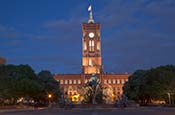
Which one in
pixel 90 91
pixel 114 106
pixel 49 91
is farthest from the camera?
pixel 49 91

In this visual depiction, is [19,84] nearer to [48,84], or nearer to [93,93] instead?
[93,93]

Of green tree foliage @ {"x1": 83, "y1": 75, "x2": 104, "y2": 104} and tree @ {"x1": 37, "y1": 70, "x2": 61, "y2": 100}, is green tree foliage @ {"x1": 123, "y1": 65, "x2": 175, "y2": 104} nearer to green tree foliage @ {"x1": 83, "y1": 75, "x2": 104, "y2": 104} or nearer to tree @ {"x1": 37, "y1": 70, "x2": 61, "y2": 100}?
green tree foliage @ {"x1": 83, "y1": 75, "x2": 104, "y2": 104}

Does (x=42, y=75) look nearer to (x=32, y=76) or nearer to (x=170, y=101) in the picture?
(x=32, y=76)

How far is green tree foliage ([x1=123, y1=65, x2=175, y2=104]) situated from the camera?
342ft

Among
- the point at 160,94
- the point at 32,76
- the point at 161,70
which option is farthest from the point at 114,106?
the point at 32,76

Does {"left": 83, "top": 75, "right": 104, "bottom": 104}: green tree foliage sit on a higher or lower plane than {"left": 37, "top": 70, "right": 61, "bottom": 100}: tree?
lower

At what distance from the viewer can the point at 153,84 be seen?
110312 millimetres

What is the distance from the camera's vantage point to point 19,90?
3967 inches

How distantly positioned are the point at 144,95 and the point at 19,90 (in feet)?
125

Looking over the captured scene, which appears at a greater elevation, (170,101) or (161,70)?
(161,70)

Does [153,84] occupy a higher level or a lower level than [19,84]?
higher

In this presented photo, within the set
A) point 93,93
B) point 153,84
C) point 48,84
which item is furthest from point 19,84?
point 48,84

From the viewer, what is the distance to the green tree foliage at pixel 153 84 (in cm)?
10422

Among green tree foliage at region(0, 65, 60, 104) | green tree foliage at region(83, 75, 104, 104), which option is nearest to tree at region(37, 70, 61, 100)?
green tree foliage at region(0, 65, 60, 104)
